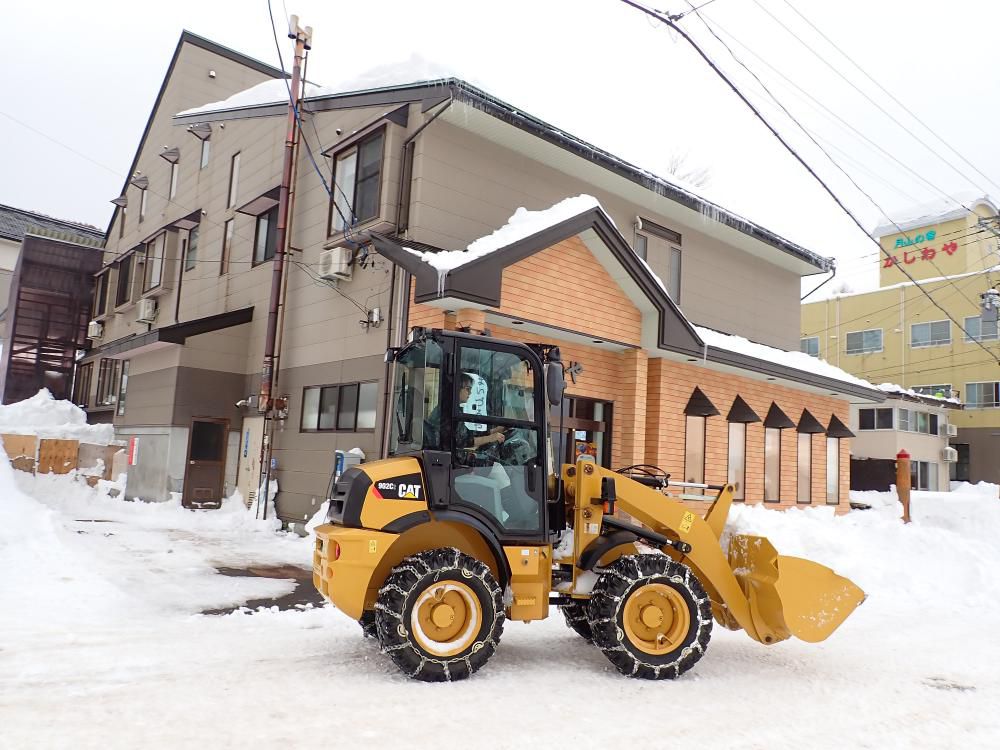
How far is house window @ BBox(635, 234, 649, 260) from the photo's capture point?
16.1 m

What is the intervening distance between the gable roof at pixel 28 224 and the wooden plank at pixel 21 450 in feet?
61.7

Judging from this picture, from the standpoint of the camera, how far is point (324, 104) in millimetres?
15008

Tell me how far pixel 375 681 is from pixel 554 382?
2.59 m

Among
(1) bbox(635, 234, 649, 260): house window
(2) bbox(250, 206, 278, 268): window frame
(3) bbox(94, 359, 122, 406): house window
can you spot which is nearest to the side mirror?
(1) bbox(635, 234, 649, 260): house window

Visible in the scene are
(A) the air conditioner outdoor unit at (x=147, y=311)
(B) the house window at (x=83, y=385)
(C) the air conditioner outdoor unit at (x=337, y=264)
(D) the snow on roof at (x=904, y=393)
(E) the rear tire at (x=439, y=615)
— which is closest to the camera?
(E) the rear tire at (x=439, y=615)

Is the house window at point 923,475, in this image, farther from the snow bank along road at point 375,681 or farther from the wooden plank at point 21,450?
the wooden plank at point 21,450

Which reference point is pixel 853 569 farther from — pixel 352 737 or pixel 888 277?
pixel 888 277

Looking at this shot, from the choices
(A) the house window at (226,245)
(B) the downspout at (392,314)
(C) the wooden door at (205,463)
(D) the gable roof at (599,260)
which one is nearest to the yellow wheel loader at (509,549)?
(D) the gable roof at (599,260)

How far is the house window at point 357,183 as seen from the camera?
1312 centimetres

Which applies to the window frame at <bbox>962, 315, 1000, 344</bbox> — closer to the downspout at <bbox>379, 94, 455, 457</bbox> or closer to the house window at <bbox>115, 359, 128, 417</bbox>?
the downspout at <bbox>379, 94, 455, 457</bbox>

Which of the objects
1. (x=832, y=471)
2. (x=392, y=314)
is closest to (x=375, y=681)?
(x=392, y=314)

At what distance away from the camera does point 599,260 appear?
12.9m

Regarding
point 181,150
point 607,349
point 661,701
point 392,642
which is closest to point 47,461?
point 181,150

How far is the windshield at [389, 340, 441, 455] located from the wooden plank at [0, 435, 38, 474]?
14434mm
